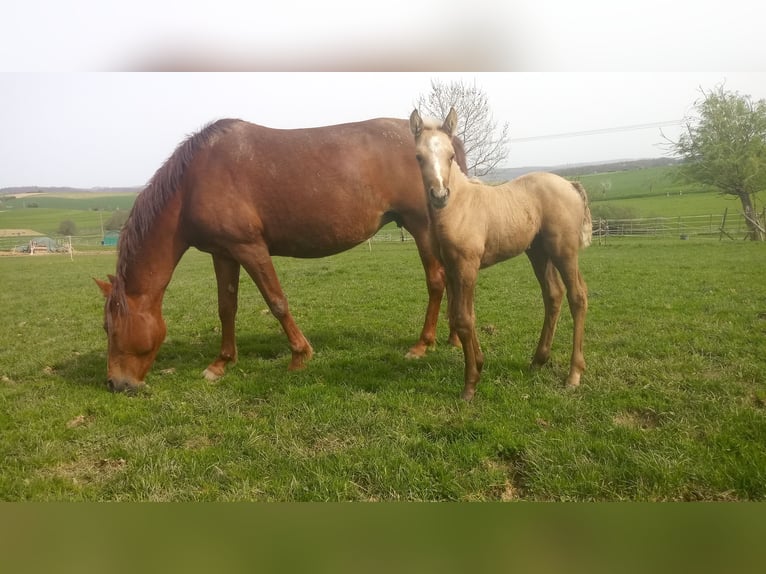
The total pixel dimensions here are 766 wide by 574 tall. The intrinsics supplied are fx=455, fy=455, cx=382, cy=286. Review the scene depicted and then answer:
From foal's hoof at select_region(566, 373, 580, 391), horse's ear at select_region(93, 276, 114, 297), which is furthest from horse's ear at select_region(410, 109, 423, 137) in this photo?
horse's ear at select_region(93, 276, 114, 297)

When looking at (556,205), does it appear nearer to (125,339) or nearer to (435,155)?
(435,155)

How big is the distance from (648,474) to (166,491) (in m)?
2.54

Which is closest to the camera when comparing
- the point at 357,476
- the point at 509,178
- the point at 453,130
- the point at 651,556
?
the point at 651,556

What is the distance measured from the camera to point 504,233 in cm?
299

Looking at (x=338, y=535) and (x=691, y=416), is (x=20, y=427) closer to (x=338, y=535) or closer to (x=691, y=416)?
(x=338, y=535)

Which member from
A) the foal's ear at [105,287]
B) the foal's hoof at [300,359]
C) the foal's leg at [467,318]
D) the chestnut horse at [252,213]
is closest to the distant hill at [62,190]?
the chestnut horse at [252,213]

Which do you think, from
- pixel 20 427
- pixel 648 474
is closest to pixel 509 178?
pixel 648 474

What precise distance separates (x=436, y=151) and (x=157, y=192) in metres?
2.13

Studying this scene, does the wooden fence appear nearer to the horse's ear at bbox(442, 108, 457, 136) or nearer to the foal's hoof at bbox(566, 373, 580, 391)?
the foal's hoof at bbox(566, 373, 580, 391)

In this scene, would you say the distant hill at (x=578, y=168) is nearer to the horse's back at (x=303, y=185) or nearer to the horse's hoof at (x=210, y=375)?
the horse's back at (x=303, y=185)

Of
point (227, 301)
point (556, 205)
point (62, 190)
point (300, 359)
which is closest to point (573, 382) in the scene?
point (556, 205)

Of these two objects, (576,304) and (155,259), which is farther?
(155,259)

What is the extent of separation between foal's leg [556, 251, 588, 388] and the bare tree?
0.84 metres
